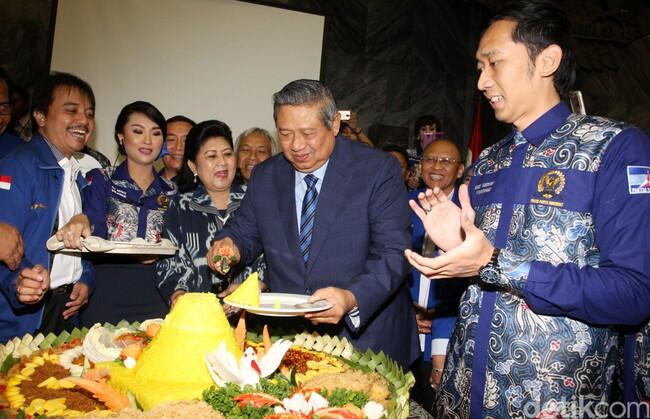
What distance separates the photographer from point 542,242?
142 centimetres

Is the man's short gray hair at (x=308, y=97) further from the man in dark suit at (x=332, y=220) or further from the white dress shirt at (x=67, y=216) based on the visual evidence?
the white dress shirt at (x=67, y=216)

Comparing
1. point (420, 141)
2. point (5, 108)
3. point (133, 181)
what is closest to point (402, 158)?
point (420, 141)

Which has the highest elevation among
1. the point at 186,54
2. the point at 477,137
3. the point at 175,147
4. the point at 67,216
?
the point at 186,54

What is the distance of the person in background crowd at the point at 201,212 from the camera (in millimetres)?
2666

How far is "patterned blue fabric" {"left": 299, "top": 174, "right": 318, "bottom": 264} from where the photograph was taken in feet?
7.47

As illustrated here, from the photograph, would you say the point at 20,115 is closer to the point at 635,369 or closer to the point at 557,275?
the point at 557,275

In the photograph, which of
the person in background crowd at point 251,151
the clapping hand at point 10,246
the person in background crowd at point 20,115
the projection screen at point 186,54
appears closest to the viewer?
the clapping hand at point 10,246

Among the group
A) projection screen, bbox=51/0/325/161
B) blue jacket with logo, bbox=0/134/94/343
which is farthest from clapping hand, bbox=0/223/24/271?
projection screen, bbox=51/0/325/161

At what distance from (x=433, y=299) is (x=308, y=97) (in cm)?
148

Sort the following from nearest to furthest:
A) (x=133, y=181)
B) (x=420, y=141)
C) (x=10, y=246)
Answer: (x=10, y=246)
(x=133, y=181)
(x=420, y=141)

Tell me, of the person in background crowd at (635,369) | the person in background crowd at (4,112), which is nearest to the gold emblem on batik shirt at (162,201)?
the person in background crowd at (4,112)

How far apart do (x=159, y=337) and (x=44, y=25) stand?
4.98 meters

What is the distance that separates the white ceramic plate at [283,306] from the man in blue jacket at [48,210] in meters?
0.99

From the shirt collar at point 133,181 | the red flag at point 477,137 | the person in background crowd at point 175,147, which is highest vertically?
the red flag at point 477,137
